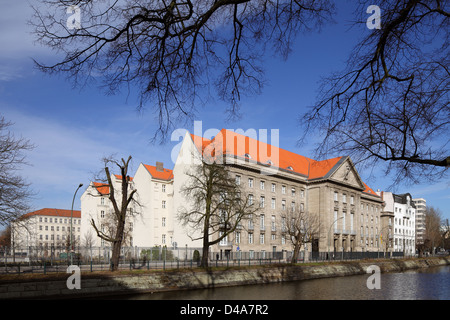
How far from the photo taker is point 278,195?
227 ft

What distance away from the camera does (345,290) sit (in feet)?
101

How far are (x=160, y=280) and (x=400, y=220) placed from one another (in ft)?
331

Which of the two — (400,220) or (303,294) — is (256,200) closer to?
(303,294)

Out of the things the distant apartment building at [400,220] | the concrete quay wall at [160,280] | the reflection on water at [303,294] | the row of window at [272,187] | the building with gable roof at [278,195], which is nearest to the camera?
the concrete quay wall at [160,280]

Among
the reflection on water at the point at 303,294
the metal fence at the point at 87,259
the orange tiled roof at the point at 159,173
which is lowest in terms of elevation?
the reflection on water at the point at 303,294

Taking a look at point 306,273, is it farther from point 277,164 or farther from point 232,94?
point 232,94

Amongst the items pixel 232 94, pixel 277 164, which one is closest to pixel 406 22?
pixel 232 94

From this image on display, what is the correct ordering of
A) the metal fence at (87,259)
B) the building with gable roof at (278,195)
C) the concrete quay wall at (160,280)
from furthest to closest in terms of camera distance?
the building with gable roof at (278,195), the metal fence at (87,259), the concrete quay wall at (160,280)

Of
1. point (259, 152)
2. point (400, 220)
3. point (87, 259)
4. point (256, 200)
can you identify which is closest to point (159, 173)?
point (259, 152)

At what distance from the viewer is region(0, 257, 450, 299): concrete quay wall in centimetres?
2325

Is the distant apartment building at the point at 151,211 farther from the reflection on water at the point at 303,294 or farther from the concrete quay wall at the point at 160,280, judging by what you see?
the reflection on water at the point at 303,294

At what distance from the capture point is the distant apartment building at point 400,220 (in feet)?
351

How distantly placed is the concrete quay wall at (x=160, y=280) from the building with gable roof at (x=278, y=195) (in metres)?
13.1

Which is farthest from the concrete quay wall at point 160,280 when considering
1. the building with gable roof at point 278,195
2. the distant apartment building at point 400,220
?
the distant apartment building at point 400,220
